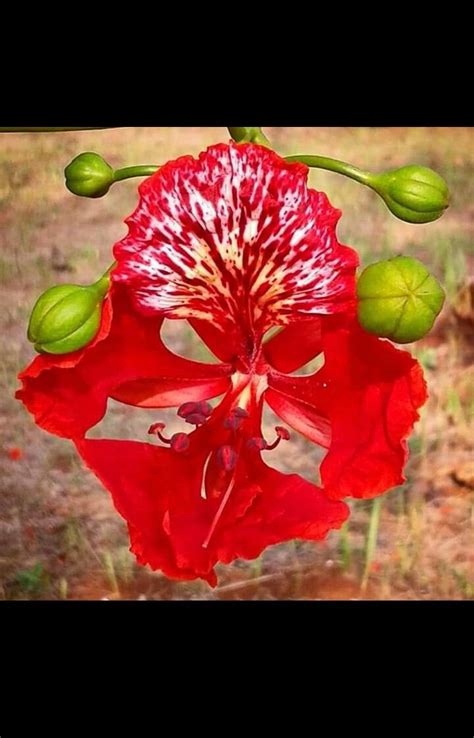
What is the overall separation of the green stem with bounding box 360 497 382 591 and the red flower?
4 centimetres

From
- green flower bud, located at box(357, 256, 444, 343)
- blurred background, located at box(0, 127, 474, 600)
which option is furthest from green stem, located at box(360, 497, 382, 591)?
green flower bud, located at box(357, 256, 444, 343)

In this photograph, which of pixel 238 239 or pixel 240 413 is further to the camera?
pixel 240 413

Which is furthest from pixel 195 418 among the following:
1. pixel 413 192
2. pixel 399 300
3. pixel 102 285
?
pixel 413 192

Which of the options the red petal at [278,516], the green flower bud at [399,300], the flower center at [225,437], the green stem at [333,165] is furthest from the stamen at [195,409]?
the green stem at [333,165]

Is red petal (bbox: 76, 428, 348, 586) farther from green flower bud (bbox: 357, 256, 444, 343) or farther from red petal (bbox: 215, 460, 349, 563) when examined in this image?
green flower bud (bbox: 357, 256, 444, 343)

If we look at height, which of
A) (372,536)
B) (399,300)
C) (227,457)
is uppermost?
(399,300)

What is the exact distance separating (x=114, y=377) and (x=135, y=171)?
30cm

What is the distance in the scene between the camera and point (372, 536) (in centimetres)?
172

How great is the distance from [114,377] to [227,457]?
0.20m

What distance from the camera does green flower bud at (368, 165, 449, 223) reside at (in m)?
1.61

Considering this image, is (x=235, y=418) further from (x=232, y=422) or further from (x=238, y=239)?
(x=238, y=239)

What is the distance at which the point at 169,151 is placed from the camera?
1665 mm

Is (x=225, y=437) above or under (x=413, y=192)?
under

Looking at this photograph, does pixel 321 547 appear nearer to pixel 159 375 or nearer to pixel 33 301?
Result: pixel 159 375
